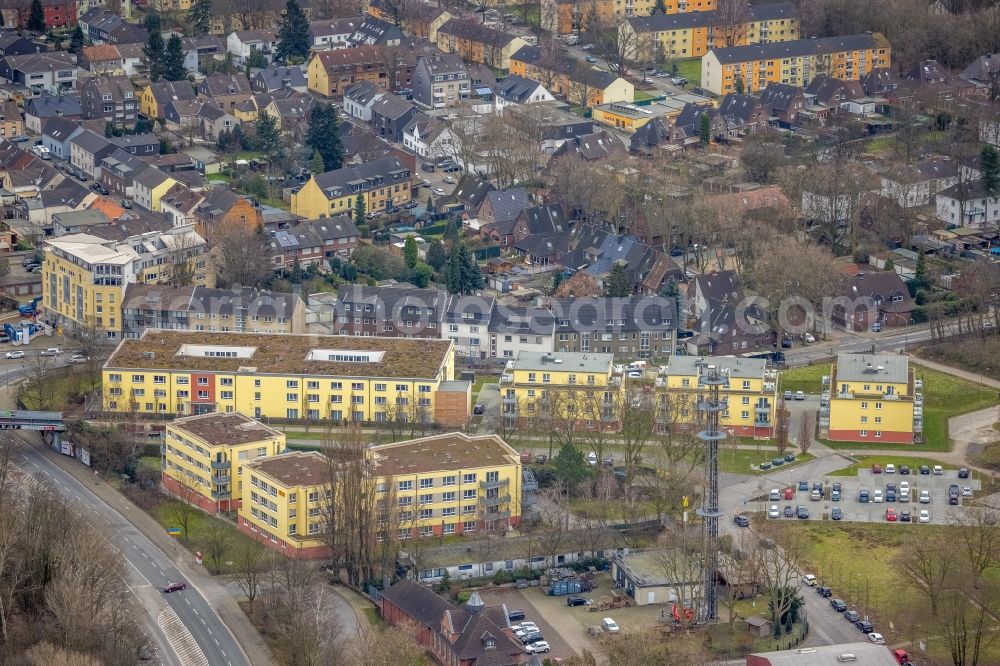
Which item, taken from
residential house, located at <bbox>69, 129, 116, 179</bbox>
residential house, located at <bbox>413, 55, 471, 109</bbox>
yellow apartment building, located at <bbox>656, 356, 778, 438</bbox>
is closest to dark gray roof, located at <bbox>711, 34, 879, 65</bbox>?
residential house, located at <bbox>413, 55, 471, 109</bbox>

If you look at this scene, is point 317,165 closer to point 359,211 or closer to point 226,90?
point 359,211

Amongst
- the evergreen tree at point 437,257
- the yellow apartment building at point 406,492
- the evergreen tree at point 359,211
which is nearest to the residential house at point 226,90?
the evergreen tree at point 359,211

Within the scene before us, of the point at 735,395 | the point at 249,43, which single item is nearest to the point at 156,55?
the point at 249,43

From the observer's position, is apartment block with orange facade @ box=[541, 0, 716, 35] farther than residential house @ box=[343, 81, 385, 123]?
Yes

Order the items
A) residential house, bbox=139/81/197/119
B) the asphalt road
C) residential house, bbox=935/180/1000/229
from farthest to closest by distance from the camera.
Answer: residential house, bbox=139/81/197/119 < residential house, bbox=935/180/1000/229 < the asphalt road

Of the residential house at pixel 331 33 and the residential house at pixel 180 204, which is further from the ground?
the residential house at pixel 331 33

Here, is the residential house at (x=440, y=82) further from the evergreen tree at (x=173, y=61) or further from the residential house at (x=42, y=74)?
the residential house at (x=42, y=74)

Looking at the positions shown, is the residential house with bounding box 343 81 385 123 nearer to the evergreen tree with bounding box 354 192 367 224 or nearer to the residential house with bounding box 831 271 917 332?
the evergreen tree with bounding box 354 192 367 224
